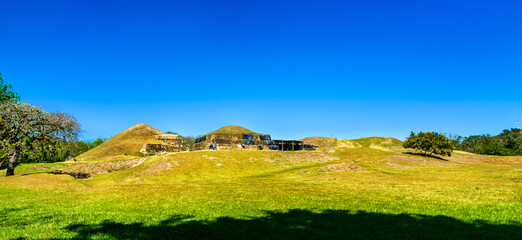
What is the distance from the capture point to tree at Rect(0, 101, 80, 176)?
113ft

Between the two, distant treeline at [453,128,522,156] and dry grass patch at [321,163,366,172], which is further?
distant treeline at [453,128,522,156]

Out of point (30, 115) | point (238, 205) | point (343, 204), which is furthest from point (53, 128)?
point (343, 204)

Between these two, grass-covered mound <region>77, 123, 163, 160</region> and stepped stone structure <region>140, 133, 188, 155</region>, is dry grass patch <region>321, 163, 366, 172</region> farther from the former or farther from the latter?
grass-covered mound <region>77, 123, 163, 160</region>

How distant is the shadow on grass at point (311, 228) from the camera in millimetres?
10352

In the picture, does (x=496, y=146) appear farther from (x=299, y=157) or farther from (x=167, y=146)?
(x=167, y=146)

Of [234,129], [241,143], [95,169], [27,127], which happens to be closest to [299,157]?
[241,143]

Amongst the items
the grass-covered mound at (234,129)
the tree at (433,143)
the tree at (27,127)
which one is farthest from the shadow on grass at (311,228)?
the grass-covered mound at (234,129)

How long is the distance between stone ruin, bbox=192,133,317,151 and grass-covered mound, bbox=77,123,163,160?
2698 centimetres

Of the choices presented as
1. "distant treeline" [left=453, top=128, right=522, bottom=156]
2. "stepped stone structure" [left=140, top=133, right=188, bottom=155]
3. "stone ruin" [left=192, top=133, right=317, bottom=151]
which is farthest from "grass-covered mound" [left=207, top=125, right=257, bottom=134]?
"distant treeline" [left=453, top=128, right=522, bottom=156]

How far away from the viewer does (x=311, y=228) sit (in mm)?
11477

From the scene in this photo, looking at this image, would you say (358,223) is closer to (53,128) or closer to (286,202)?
(286,202)

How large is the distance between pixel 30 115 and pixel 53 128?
3.04 meters

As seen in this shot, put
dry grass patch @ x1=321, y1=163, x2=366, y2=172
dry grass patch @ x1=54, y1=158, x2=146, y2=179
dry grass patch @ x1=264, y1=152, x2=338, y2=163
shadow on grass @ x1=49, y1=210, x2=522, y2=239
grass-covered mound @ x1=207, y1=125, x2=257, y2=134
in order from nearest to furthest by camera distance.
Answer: shadow on grass @ x1=49, y1=210, x2=522, y2=239, dry grass patch @ x1=321, y1=163, x2=366, y2=172, dry grass patch @ x1=54, y1=158, x2=146, y2=179, dry grass patch @ x1=264, y1=152, x2=338, y2=163, grass-covered mound @ x1=207, y1=125, x2=257, y2=134

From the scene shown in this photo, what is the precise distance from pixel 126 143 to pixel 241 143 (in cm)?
4581
